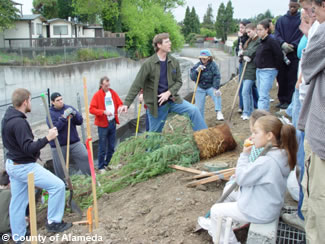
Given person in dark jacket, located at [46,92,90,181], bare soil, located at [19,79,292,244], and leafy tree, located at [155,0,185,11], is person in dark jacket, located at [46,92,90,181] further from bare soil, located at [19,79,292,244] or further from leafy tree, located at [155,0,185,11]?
leafy tree, located at [155,0,185,11]

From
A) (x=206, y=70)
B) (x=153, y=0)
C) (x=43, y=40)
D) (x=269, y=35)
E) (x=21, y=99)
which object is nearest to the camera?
(x=21, y=99)

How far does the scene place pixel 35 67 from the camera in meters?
19.0

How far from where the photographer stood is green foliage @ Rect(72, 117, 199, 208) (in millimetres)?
5254

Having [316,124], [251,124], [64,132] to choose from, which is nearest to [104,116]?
[64,132]

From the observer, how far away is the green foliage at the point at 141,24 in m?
34.2

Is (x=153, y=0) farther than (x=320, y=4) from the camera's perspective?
Yes

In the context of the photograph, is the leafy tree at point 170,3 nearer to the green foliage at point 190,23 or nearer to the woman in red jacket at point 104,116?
the woman in red jacket at point 104,116

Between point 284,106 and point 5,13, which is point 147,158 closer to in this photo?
point 284,106

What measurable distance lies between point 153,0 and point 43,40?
1792 centimetres

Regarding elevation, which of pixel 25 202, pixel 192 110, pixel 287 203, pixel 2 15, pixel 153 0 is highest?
pixel 153 0

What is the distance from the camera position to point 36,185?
4453 millimetres

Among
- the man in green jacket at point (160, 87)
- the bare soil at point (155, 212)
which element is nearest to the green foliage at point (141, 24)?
the man in green jacket at point (160, 87)

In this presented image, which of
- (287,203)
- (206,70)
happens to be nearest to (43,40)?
(206,70)

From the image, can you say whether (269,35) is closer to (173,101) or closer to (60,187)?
(173,101)
